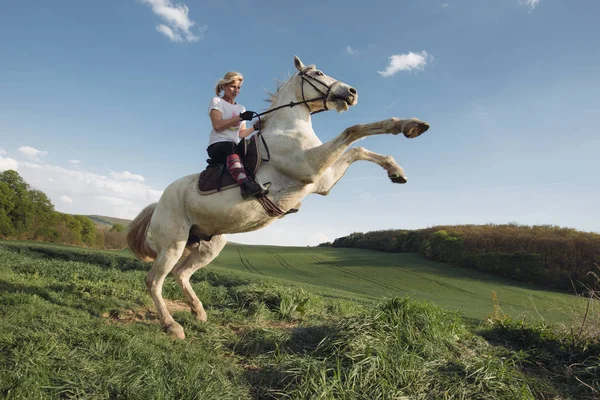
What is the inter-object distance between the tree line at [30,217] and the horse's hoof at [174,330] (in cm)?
2748

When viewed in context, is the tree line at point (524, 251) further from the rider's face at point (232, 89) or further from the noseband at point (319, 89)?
the rider's face at point (232, 89)

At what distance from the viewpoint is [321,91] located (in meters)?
4.34

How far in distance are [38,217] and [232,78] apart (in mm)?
34008

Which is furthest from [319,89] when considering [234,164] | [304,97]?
[234,164]

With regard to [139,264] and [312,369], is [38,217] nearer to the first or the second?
[139,264]

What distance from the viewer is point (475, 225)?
1516 inches

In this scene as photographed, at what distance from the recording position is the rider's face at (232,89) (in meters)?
4.62

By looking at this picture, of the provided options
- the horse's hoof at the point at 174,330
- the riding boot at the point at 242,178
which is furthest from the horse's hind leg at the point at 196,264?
the riding boot at the point at 242,178

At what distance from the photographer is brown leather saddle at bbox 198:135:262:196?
4.23 m

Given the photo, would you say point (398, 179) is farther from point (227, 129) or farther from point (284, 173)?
point (227, 129)

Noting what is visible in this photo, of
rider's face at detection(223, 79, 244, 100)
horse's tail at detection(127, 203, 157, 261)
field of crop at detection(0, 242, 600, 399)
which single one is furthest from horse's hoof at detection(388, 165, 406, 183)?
horse's tail at detection(127, 203, 157, 261)

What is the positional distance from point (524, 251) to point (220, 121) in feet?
104

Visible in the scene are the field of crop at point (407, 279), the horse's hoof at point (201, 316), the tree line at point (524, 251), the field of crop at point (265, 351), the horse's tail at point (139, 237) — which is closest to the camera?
the field of crop at point (265, 351)

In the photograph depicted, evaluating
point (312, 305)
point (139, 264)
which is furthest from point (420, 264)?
point (312, 305)
